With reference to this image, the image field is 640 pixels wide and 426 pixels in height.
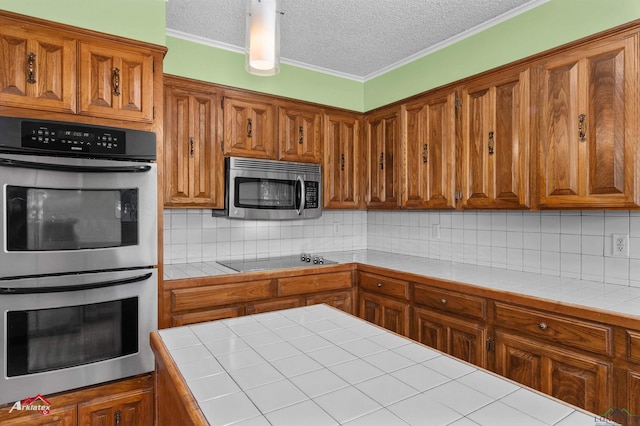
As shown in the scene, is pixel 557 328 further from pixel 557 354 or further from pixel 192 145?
pixel 192 145

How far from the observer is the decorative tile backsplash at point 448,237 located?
220 cm

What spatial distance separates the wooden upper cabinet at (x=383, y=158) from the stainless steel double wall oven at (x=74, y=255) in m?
1.94

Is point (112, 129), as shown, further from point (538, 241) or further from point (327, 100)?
point (538, 241)

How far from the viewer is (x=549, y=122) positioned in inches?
83.4

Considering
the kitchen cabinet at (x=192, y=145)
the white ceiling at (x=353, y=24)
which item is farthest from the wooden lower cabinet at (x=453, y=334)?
the white ceiling at (x=353, y=24)

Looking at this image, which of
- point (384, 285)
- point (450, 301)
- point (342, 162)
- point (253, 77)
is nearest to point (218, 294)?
point (384, 285)

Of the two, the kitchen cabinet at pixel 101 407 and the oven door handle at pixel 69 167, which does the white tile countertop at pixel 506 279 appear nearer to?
the kitchen cabinet at pixel 101 407

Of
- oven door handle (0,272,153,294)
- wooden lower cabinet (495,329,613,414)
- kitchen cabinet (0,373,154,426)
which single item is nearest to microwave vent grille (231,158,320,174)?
oven door handle (0,272,153,294)

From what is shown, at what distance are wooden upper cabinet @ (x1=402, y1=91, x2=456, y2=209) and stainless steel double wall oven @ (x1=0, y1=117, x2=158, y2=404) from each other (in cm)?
194

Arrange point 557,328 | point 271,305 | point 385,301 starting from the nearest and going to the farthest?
point 557,328 < point 271,305 < point 385,301

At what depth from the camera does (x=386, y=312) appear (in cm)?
282

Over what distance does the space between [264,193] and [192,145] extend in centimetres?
66

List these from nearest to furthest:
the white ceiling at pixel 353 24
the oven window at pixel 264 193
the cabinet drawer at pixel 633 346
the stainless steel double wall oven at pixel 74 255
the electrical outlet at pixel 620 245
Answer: the cabinet drawer at pixel 633 346
the stainless steel double wall oven at pixel 74 255
the electrical outlet at pixel 620 245
the white ceiling at pixel 353 24
the oven window at pixel 264 193

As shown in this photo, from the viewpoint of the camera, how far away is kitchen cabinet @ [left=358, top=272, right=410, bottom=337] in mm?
2674
